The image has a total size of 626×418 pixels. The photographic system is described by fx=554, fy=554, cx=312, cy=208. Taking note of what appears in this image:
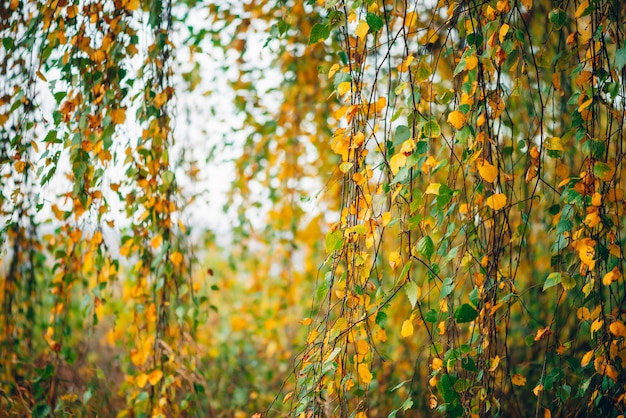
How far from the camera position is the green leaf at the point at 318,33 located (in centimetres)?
103

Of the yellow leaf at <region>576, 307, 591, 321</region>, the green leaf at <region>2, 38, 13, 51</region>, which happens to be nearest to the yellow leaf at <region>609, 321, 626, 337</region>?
the yellow leaf at <region>576, 307, 591, 321</region>

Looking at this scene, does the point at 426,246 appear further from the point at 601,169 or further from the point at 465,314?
the point at 601,169

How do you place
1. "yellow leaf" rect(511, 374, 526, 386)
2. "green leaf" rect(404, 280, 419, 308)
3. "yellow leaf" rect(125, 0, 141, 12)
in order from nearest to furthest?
"green leaf" rect(404, 280, 419, 308)
"yellow leaf" rect(511, 374, 526, 386)
"yellow leaf" rect(125, 0, 141, 12)

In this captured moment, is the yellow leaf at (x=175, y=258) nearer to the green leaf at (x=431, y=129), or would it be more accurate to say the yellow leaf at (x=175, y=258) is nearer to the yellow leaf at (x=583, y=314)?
the green leaf at (x=431, y=129)

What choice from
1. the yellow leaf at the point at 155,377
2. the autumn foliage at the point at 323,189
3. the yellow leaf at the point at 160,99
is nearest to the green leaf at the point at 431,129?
the autumn foliage at the point at 323,189

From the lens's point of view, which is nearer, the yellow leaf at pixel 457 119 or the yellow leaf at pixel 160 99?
the yellow leaf at pixel 457 119

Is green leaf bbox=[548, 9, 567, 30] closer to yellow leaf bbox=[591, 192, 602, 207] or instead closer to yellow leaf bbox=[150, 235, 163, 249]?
yellow leaf bbox=[591, 192, 602, 207]

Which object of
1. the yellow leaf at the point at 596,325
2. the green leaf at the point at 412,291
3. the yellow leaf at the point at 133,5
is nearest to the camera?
the green leaf at the point at 412,291

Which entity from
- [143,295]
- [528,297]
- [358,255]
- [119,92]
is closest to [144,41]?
[119,92]

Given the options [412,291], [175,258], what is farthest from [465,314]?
[175,258]

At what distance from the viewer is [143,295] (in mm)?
1484

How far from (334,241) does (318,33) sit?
1.28 feet

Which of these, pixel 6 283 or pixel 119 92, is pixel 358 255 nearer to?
pixel 119 92

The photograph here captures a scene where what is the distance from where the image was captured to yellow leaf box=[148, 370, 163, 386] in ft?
4.47
